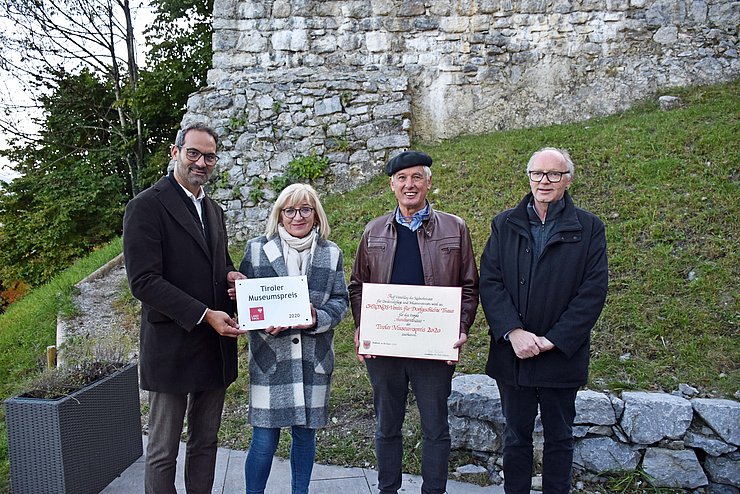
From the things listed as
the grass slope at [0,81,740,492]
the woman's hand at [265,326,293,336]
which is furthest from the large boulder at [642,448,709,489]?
the woman's hand at [265,326,293,336]

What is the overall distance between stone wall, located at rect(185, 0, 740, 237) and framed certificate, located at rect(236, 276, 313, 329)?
574cm

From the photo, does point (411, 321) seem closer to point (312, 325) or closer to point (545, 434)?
point (312, 325)

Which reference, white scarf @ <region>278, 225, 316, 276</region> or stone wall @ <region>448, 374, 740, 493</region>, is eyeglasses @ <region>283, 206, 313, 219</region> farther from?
stone wall @ <region>448, 374, 740, 493</region>

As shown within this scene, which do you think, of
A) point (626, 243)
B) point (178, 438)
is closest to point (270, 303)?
point (178, 438)

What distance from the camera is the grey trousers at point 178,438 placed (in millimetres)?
2566

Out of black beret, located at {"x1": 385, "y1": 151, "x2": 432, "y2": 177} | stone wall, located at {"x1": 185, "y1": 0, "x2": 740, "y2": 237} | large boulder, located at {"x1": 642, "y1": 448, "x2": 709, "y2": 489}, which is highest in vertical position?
stone wall, located at {"x1": 185, "y1": 0, "x2": 740, "y2": 237}

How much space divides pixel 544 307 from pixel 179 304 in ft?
6.10

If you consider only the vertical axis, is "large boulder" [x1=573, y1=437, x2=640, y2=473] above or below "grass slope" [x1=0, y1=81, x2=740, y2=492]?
below

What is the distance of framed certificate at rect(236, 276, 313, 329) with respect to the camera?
2623 millimetres

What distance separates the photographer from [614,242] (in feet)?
17.5

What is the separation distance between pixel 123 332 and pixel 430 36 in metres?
6.73

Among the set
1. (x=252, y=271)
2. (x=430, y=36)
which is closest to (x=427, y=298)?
(x=252, y=271)

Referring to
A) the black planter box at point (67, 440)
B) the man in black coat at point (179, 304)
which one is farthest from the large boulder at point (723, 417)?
the black planter box at point (67, 440)

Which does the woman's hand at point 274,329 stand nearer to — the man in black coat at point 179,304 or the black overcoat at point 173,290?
the man in black coat at point 179,304
